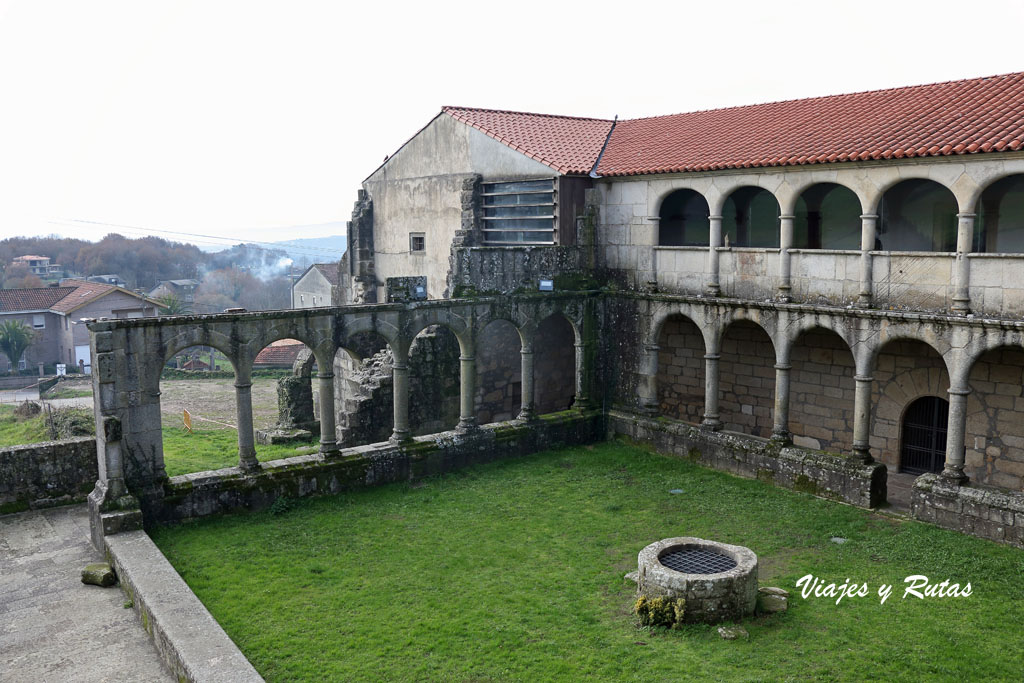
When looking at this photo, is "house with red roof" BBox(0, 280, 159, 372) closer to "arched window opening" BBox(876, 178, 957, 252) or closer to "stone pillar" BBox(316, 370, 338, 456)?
"stone pillar" BBox(316, 370, 338, 456)

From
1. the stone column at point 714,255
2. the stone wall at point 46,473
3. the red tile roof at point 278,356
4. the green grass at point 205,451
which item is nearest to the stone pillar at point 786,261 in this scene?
the stone column at point 714,255

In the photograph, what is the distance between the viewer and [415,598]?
39.1 ft

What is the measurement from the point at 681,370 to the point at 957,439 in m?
7.66

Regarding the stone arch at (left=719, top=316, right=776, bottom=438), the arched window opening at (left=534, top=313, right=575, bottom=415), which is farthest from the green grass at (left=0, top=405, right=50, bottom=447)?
the stone arch at (left=719, top=316, right=776, bottom=438)

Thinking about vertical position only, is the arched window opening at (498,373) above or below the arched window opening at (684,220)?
below

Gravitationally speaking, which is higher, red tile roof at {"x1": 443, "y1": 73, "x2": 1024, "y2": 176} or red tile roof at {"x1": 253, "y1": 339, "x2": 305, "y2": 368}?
red tile roof at {"x1": 443, "y1": 73, "x2": 1024, "y2": 176}

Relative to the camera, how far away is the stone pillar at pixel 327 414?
15984 mm

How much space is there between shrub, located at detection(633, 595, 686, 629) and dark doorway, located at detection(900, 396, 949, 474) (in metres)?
9.46

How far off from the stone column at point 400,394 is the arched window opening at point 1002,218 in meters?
11.5

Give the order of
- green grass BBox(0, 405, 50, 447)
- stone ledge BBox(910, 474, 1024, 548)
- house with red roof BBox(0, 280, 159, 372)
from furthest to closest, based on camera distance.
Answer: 1. house with red roof BBox(0, 280, 159, 372)
2. green grass BBox(0, 405, 50, 447)
3. stone ledge BBox(910, 474, 1024, 548)

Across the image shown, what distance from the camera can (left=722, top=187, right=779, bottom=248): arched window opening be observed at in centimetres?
2066

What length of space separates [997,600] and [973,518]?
254cm

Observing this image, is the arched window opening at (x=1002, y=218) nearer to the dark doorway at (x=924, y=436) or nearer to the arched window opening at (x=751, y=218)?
the dark doorway at (x=924, y=436)

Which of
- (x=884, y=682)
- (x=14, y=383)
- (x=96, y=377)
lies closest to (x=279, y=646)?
(x=96, y=377)
